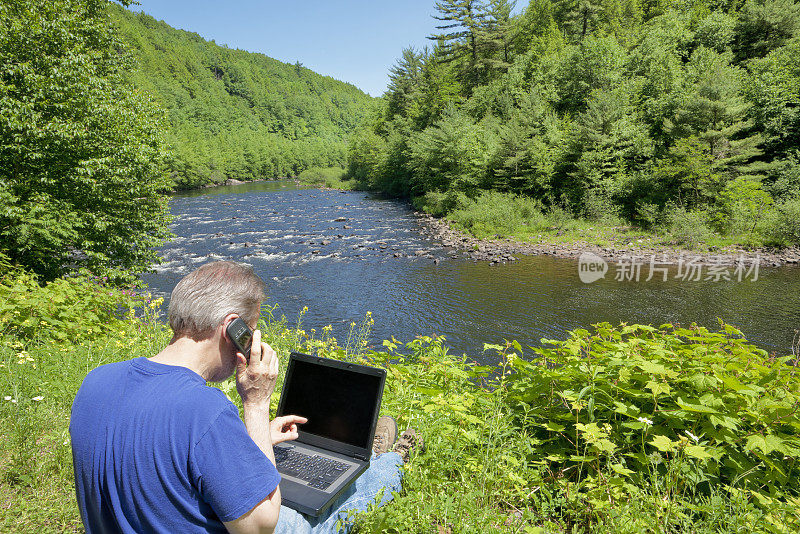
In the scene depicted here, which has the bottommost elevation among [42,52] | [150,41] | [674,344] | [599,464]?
[599,464]

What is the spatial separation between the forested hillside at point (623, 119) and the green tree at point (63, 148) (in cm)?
1953

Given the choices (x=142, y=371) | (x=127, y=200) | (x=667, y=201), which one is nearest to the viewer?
(x=142, y=371)

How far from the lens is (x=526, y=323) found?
1179cm

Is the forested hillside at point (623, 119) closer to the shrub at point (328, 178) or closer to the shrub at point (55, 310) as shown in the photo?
the shrub at point (328, 178)

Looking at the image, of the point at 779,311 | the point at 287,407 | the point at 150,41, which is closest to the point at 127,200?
the point at 287,407

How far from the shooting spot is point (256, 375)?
1.71 m

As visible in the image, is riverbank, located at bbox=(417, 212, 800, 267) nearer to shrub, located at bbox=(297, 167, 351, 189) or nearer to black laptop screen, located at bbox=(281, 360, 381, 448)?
black laptop screen, located at bbox=(281, 360, 381, 448)

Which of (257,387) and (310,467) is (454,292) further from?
(257,387)

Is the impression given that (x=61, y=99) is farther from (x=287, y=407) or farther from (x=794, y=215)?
(x=794, y=215)

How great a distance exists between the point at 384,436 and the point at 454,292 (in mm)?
12048

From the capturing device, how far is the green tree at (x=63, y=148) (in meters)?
8.09

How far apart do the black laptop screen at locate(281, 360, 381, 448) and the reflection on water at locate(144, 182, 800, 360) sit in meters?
7.59

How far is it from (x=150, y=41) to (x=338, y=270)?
151 metres

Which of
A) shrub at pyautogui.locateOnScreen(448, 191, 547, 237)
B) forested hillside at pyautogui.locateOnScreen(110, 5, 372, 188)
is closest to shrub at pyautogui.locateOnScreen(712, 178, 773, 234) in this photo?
shrub at pyautogui.locateOnScreen(448, 191, 547, 237)
